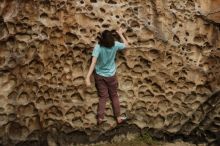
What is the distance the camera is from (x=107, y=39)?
6523 mm

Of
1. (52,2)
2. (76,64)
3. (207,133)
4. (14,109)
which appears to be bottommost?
(207,133)

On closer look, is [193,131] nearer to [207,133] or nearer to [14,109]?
[207,133]

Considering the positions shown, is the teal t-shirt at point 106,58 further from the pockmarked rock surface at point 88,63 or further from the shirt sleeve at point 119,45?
the pockmarked rock surface at point 88,63

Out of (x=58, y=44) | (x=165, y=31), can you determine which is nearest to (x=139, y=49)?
(x=165, y=31)

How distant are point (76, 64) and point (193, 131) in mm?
1679

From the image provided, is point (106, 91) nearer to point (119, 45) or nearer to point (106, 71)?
point (106, 71)

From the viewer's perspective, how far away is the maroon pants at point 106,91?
674 cm

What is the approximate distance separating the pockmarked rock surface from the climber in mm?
97

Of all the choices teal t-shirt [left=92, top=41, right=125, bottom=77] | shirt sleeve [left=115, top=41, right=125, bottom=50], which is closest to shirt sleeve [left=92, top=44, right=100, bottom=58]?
teal t-shirt [left=92, top=41, right=125, bottom=77]

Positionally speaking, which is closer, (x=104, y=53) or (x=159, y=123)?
→ (x=104, y=53)

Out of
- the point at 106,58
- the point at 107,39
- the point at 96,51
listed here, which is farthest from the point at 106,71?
the point at 107,39

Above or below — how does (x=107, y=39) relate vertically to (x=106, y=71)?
above

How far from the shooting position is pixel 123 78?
6.86 metres

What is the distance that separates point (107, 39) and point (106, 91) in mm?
647
